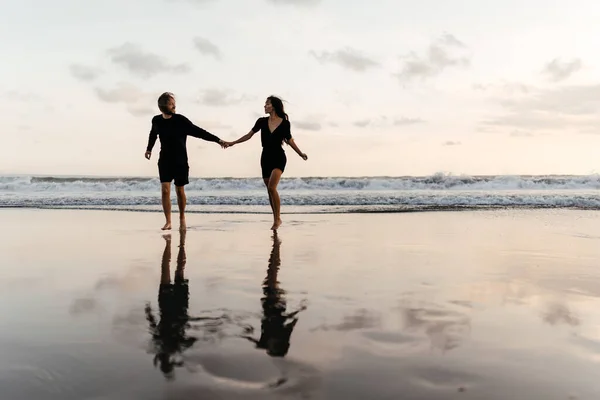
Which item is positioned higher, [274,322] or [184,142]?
[184,142]

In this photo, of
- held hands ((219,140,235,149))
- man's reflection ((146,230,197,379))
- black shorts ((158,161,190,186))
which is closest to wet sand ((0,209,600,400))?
man's reflection ((146,230,197,379))

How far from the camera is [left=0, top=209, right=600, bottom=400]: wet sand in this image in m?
1.91

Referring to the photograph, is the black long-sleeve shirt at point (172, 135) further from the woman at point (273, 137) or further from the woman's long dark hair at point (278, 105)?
the woman's long dark hair at point (278, 105)

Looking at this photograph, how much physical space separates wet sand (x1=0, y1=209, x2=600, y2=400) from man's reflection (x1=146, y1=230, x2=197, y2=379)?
0.01m

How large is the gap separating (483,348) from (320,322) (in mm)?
838

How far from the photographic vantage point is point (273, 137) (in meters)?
8.64

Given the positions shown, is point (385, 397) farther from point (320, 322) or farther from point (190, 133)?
point (190, 133)

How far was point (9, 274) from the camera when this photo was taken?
4.25 meters

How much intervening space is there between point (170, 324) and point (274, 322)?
21.3 inches

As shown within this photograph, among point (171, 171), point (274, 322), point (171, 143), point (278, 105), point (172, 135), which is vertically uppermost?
point (278, 105)

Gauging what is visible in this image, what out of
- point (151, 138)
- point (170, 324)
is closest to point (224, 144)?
point (151, 138)

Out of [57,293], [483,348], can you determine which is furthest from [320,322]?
[57,293]

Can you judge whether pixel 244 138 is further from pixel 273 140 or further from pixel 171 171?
pixel 171 171

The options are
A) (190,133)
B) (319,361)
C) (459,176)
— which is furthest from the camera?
(459,176)
